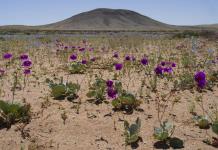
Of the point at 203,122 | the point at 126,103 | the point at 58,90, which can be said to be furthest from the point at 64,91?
the point at 203,122

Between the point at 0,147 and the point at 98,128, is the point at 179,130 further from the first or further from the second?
the point at 0,147

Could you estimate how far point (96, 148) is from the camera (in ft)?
16.5

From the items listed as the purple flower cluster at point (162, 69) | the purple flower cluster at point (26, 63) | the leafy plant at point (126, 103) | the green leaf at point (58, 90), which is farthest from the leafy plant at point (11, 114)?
the purple flower cluster at point (162, 69)

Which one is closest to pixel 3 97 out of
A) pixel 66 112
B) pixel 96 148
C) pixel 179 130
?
pixel 66 112

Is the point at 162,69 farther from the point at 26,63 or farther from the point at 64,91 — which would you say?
the point at 26,63

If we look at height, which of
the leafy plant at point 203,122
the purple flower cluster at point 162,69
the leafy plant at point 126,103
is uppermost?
the purple flower cluster at point 162,69

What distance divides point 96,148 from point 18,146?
3.63ft

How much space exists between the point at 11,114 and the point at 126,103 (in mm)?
2042

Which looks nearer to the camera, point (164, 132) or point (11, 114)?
point (164, 132)

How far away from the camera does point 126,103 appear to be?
21.3ft

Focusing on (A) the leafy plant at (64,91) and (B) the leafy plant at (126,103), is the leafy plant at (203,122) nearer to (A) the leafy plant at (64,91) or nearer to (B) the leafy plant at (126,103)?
(B) the leafy plant at (126,103)

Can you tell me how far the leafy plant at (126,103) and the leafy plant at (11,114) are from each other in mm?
1613

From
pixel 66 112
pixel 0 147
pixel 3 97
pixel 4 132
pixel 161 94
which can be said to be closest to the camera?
pixel 0 147

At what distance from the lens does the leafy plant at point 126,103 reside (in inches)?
254
